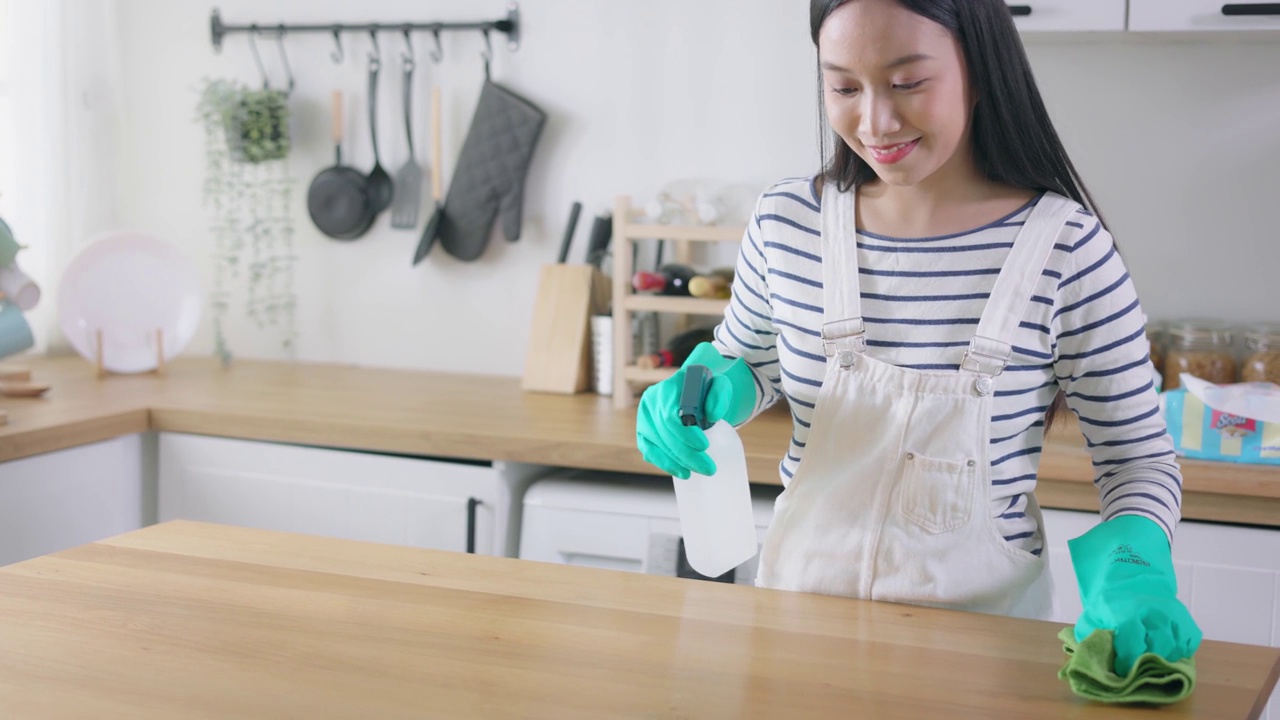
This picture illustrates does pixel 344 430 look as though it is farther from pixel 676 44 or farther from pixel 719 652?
pixel 719 652

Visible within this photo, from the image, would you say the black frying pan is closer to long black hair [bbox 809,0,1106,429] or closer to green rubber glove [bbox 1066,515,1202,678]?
long black hair [bbox 809,0,1106,429]

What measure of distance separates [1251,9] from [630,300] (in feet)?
3.50

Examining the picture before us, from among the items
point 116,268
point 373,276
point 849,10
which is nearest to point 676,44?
point 373,276

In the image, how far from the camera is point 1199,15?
185 centimetres

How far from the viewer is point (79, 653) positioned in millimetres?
933

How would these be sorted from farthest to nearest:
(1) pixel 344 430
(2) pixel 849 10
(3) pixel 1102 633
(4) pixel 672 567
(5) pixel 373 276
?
(5) pixel 373 276, (1) pixel 344 430, (4) pixel 672 567, (2) pixel 849 10, (3) pixel 1102 633

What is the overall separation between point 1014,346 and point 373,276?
1.77m

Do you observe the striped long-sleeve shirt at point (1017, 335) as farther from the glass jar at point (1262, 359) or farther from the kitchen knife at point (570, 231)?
the kitchen knife at point (570, 231)

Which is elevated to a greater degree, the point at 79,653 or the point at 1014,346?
the point at 1014,346

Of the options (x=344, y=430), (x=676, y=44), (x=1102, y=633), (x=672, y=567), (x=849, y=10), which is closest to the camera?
(x=1102, y=633)

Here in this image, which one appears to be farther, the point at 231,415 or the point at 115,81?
the point at 115,81

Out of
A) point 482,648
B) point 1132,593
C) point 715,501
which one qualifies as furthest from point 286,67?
point 1132,593

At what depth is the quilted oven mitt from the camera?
2.44 metres

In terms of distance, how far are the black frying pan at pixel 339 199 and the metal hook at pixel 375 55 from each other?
0.09 metres
